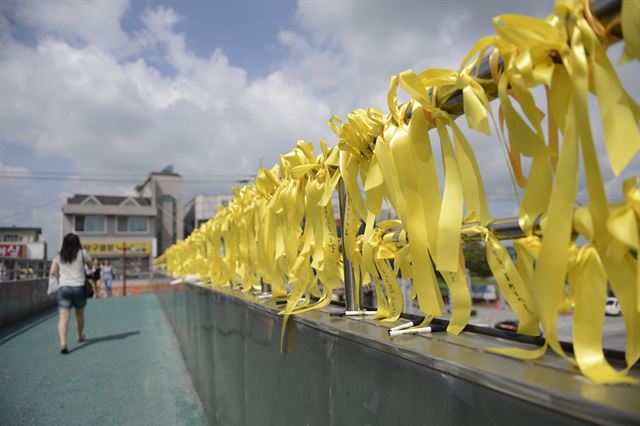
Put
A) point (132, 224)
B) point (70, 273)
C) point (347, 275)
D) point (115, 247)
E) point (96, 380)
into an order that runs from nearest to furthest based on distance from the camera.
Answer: point (347, 275), point (96, 380), point (70, 273), point (115, 247), point (132, 224)

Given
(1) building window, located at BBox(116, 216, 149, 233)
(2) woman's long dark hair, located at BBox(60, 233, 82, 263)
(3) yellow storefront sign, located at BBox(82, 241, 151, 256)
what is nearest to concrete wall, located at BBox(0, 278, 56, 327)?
(2) woman's long dark hair, located at BBox(60, 233, 82, 263)

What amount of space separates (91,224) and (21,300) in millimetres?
43106

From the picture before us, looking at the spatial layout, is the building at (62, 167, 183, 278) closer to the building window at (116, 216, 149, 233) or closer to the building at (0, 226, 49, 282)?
the building window at (116, 216, 149, 233)

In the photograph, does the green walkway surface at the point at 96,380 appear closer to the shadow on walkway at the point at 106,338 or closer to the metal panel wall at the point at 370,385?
the shadow on walkway at the point at 106,338

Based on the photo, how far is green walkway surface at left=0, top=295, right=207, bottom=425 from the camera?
366 centimetres

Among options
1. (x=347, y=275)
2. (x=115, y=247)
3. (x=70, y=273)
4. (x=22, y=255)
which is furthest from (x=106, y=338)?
(x=115, y=247)

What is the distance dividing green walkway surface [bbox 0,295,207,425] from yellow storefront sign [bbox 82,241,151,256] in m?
41.9

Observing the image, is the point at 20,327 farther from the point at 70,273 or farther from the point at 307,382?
the point at 307,382

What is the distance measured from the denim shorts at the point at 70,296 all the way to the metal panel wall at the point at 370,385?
4.79 meters

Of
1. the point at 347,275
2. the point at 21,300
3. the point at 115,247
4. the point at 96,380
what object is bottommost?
the point at 96,380

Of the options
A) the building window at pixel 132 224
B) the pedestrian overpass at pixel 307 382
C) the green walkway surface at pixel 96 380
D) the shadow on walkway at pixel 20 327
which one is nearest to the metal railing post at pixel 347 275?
the pedestrian overpass at pixel 307 382

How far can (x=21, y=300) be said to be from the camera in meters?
9.58

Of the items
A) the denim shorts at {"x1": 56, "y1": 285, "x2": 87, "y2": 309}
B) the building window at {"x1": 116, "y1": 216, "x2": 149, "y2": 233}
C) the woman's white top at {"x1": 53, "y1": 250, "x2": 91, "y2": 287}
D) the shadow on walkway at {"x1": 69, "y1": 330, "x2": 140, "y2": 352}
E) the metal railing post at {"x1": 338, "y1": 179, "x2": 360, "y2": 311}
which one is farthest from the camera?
the building window at {"x1": 116, "y1": 216, "x2": 149, "y2": 233}

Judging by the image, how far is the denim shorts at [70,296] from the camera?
6.25 m
